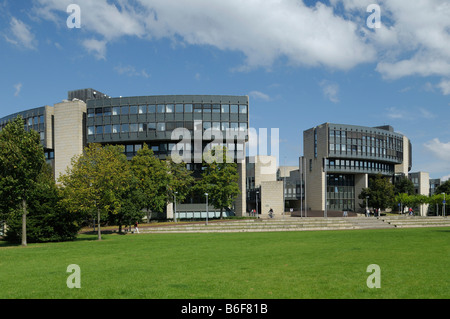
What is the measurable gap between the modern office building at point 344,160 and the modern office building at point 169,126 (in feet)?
98.1

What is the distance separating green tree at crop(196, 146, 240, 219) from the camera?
6869cm

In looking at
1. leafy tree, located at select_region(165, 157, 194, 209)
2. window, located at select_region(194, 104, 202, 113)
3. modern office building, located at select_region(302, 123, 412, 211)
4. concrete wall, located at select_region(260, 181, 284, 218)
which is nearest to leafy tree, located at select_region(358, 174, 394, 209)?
modern office building, located at select_region(302, 123, 412, 211)

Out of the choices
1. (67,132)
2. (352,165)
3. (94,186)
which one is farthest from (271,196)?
(94,186)

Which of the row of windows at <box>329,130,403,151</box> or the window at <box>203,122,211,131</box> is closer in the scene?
the window at <box>203,122,211,131</box>

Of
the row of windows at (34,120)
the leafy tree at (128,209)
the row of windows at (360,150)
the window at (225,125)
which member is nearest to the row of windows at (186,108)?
the window at (225,125)

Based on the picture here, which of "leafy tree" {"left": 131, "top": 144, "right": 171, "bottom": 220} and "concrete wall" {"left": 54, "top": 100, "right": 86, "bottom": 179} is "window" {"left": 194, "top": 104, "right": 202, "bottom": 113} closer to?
"leafy tree" {"left": 131, "top": 144, "right": 171, "bottom": 220}

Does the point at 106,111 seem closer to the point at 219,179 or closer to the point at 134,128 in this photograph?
the point at 134,128

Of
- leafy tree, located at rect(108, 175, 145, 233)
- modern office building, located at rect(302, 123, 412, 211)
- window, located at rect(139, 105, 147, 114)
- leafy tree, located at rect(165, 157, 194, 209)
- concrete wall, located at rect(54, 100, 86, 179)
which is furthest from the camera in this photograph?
modern office building, located at rect(302, 123, 412, 211)

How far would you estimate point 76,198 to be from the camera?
126 ft

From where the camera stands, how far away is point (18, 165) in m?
33.4

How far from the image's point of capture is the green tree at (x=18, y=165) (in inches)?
1316

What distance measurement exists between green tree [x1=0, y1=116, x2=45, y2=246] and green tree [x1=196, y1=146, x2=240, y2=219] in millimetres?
36546
